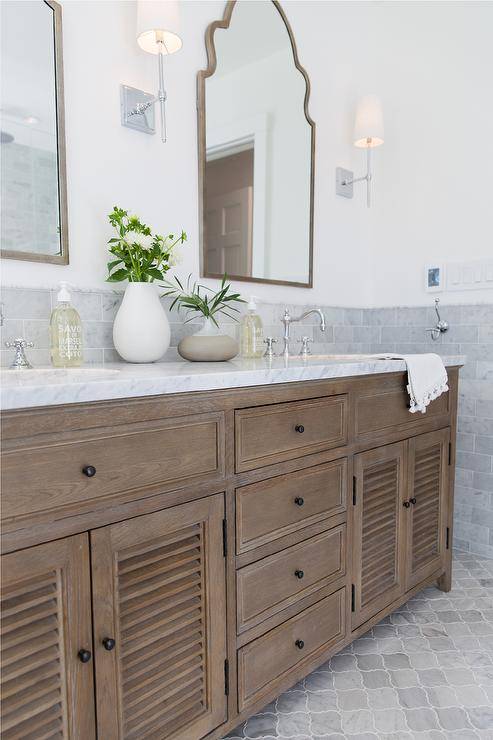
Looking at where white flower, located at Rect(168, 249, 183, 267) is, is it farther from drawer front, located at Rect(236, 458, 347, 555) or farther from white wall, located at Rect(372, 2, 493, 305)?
white wall, located at Rect(372, 2, 493, 305)

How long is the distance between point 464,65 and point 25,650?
270 cm

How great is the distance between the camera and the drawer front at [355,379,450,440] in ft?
5.01

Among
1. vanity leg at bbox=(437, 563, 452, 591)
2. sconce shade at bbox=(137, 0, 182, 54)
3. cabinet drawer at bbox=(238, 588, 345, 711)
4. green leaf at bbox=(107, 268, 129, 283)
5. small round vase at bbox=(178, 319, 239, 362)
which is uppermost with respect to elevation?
sconce shade at bbox=(137, 0, 182, 54)

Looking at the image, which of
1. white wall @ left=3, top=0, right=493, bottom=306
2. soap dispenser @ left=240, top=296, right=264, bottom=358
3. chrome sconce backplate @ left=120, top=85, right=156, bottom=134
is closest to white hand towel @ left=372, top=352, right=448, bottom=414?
soap dispenser @ left=240, top=296, right=264, bottom=358

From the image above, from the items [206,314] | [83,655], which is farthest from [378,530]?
[83,655]

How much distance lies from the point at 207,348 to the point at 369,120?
1469 millimetres

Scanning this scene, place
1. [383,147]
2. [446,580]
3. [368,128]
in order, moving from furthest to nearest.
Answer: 1. [383,147]
2. [368,128]
3. [446,580]

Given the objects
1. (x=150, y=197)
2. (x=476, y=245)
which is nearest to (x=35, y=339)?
(x=150, y=197)

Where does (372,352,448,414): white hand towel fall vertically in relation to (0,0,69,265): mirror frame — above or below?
below

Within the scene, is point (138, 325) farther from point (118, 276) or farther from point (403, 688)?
point (403, 688)

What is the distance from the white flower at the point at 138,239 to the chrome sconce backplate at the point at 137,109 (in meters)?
0.37

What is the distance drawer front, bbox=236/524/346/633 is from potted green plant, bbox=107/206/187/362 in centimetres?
66

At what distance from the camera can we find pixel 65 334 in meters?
1.35

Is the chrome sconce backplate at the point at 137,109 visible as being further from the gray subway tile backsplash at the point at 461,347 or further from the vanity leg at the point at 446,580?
the vanity leg at the point at 446,580
